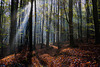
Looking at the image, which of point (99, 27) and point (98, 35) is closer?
point (98, 35)

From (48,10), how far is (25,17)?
962 cm

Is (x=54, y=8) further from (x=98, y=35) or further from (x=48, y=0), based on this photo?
(x=98, y=35)

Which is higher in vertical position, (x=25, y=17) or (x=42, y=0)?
(x=42, y=0)

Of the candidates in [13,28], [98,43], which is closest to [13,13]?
[13,28]

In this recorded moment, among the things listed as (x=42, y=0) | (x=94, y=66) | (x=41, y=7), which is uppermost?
(x=42, y=0)

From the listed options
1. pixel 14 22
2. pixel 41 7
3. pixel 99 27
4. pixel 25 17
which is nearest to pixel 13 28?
pixel 14 22

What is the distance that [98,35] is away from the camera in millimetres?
7055

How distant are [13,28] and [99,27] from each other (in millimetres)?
9491

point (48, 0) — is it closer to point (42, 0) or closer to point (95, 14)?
point (42, 0)

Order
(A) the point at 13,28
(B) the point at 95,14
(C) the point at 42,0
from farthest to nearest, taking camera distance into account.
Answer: (C) the point at 42,0
(B) the point at 95,14
(A) the point at 13,28

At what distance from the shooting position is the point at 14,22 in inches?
274

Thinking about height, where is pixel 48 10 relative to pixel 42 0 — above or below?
below

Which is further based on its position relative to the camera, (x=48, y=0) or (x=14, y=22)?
(x=48, y=0)

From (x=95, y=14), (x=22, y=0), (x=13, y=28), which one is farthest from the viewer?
(x=22, y=0)
